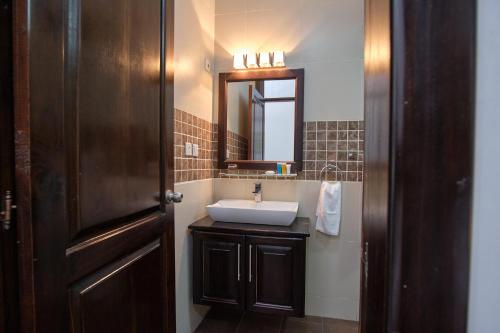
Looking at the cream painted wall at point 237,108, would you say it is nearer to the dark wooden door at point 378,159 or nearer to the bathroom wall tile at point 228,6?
the bathroom wall tile at point 228,6

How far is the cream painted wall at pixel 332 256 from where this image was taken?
1.91 metres

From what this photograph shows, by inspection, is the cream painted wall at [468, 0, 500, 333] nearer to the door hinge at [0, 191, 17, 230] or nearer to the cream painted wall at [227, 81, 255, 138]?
the door hinge at [0, 191, 17, 230]

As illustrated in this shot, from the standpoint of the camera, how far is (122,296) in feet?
2.71

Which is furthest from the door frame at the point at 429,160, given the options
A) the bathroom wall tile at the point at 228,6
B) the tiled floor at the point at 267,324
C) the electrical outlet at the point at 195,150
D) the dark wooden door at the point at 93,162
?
the bathroom wall tile at the point at 228,6

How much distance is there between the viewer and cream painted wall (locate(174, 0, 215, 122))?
1525mm

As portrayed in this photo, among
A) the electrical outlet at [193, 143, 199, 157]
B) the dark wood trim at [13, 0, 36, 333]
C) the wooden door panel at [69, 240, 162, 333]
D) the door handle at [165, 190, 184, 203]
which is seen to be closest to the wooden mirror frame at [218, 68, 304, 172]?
the electrical outlet at [193, 143, 199, 157]

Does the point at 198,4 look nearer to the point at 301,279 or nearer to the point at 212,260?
the point at 212,260

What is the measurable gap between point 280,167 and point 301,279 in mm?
827

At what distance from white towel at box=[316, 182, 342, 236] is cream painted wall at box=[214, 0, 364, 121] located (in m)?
0.56

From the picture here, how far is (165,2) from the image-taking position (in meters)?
1.03

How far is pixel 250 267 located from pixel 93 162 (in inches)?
49.2

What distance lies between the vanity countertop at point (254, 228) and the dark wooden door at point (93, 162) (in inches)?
24.0

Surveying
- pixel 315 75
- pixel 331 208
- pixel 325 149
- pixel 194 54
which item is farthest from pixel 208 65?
pixel 331 208

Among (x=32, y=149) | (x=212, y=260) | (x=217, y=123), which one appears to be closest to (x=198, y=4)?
(x=217, y=123)
